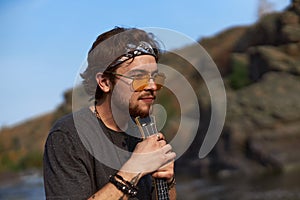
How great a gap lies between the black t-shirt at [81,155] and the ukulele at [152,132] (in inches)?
5.2

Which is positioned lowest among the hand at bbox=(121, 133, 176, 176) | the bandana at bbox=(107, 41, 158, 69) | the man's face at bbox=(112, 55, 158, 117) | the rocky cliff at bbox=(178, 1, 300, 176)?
the rocky cliff at bbox=(178, 1, 300, 176)

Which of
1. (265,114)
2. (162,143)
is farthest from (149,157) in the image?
(265,114)

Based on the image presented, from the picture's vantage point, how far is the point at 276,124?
16.7 m

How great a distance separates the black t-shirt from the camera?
2.46 metres

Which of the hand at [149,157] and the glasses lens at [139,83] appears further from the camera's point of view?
the glasses lens at [139,83]

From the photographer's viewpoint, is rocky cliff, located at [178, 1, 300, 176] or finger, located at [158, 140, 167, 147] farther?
rocky cliff, located at [178, 1, 300, 176]

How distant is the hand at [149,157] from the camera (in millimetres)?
2445

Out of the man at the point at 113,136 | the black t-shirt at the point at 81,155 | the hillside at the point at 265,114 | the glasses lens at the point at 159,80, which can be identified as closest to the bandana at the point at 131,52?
the man at the point at 113,136

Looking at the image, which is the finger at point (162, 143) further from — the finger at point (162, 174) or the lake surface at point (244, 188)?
the lake surface at point (244, 188)

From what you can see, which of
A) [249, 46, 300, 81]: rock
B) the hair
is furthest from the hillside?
the hair

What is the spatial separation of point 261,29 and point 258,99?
21.0ft

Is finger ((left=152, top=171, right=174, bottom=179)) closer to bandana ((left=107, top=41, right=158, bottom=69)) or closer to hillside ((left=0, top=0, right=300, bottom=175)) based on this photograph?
bandana ((left=107, top=41, right=158, bottom=69))

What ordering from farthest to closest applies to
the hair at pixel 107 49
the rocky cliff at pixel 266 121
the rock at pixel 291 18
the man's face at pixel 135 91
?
the rocky cliff at pixel 266 121
the rock at pixel 291 18
the hair at pixel 107 49
the man's face at pixel 135 91

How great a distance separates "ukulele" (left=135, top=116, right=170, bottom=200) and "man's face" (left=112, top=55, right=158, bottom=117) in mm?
33
